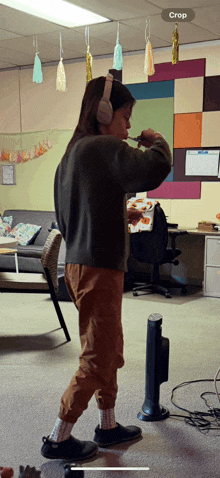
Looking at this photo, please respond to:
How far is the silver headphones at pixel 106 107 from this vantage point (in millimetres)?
1871

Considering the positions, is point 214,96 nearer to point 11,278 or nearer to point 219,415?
point 11,278

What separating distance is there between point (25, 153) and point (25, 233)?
1236 millimetres

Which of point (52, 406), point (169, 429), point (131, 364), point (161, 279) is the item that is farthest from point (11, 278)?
point (161, 279)

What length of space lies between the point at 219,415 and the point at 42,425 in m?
0.82

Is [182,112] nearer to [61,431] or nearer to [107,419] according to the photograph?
[107,419]

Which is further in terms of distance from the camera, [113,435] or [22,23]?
[22,23]

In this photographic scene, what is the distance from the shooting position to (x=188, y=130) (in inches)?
229

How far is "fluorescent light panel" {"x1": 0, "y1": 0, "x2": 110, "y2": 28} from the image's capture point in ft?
14.7

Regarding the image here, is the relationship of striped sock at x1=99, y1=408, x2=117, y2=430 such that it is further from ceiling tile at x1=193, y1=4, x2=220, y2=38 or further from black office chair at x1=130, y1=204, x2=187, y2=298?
ceiling tile at x1=193, y1=4, x2=220, y2=38

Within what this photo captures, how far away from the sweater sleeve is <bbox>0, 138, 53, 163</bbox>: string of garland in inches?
200

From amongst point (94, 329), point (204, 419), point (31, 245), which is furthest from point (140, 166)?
point (31, 245)

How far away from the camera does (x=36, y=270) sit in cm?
579

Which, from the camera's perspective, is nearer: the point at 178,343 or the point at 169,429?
the point at 169,429

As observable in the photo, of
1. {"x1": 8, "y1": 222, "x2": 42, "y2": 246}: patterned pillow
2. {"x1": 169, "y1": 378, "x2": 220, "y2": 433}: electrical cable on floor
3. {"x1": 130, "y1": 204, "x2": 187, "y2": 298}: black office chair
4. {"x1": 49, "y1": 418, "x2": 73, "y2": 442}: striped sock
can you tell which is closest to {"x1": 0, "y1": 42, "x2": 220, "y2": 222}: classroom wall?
{"x1": 8, "y1": 222, "x2": 42, "y2": 246}: patterned pillow
